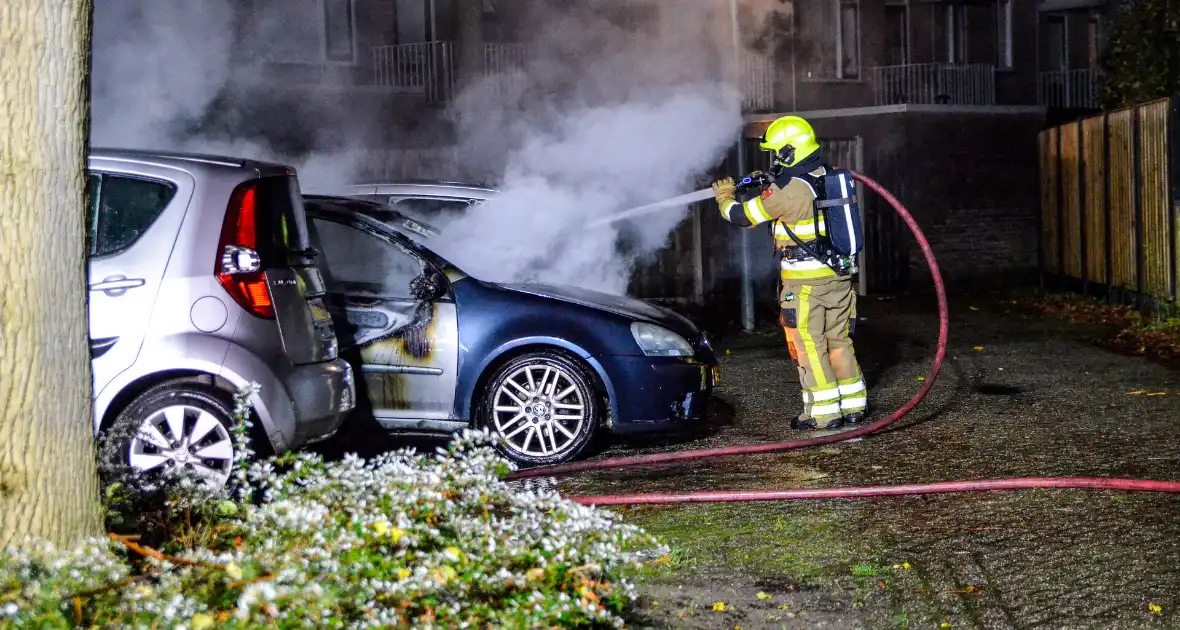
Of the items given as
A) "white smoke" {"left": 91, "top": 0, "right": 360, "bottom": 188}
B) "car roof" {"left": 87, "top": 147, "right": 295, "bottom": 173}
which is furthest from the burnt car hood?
"white smoke" {"left": 91, "top": 0, "right": 360, "bottom": 188}

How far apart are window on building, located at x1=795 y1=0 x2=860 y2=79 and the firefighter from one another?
15.6 m

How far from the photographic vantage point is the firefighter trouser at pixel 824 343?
777cm

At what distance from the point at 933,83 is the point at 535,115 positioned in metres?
11.9

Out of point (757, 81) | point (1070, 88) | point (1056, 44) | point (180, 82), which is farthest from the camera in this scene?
point (1056, 44)

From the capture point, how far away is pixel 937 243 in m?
19.3

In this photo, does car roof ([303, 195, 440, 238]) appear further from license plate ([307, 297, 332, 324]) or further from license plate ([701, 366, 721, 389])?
license plate ([701, 366, 721, 389])

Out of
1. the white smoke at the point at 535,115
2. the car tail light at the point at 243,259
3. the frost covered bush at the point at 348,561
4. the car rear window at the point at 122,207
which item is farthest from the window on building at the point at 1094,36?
the frost covered bush at the point at 348,561

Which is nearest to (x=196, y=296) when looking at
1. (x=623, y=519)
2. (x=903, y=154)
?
(x=623, y=519)

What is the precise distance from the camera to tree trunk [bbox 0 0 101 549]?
351 centimetres

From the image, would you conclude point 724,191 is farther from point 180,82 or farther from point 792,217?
point 180,82

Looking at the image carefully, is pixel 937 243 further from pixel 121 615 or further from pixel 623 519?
pixel 121 615

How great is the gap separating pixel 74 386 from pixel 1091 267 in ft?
45.2

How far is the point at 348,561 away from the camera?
3.37 meters

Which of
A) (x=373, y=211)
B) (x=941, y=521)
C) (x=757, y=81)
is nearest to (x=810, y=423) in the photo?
(x=941, y=521)
